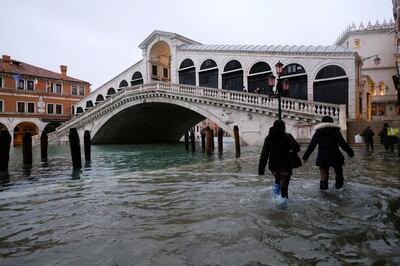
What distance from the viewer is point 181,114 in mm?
30266

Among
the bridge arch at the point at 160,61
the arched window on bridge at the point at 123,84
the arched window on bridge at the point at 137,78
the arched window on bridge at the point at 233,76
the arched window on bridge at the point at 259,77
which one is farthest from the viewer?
the arched window on bridge at the point at 123,84

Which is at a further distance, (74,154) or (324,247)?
(74,154)

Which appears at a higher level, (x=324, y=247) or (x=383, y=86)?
(x=383, y=86)

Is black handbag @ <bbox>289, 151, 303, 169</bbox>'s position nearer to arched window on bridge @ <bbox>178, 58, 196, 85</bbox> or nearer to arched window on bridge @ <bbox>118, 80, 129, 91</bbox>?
arched window on bridge @ <bbox>178, 58, 196, 85</bbox>

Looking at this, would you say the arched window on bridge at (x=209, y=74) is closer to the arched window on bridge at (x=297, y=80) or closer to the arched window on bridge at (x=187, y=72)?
the arched window on bridge at (x=187, y=72)

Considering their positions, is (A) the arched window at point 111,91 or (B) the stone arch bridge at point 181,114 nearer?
(B) the stone arch bridge at point 181,114

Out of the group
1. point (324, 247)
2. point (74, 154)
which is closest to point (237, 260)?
point (324, 247)

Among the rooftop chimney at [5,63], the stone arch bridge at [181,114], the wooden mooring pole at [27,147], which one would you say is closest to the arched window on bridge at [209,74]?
the stone arch bridge at [181,114]

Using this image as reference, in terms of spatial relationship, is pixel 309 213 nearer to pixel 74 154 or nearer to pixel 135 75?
pixel 74 154

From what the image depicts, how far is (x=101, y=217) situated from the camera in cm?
416

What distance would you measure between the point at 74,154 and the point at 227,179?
5.60 metres

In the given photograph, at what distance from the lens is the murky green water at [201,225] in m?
2.84

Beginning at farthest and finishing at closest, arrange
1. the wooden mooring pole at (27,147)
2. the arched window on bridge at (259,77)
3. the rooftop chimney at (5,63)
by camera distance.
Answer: the rooftop chimney at (5,63)
the arched window on bridge at (259,77)
the wooden mooring pole at (27,147)

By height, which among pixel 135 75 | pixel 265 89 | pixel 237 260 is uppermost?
pixel 135 75
